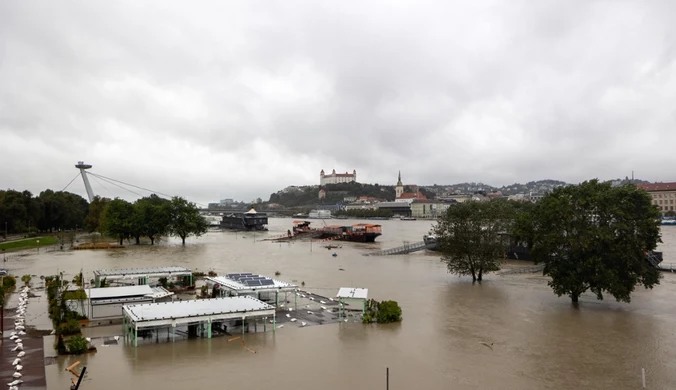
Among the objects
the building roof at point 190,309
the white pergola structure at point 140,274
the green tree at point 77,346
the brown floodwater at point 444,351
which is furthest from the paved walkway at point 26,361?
the white pergola structure at point 140,274

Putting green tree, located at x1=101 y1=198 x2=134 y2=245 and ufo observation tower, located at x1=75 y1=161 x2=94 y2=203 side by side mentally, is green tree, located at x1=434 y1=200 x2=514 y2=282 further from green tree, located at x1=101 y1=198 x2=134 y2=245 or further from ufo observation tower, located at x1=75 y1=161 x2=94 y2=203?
ufo observation tower, located at x1=75 y1=161 x2=94 y2=203

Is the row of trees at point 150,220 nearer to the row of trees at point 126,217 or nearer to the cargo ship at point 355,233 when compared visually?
the row of trees at point 126,217

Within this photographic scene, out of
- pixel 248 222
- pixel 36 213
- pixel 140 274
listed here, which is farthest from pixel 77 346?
pixel 248 222

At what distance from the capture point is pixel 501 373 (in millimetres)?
17547

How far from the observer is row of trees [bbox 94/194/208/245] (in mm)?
73500

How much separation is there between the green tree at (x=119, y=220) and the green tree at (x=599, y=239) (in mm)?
61598

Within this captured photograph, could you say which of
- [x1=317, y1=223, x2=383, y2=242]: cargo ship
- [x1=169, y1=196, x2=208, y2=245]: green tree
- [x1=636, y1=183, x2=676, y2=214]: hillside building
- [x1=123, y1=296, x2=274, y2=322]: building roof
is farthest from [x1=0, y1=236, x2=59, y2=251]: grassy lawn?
[x1=636, y1=183, x2=676, y2=214]: hillside building

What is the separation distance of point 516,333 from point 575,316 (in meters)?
5.56

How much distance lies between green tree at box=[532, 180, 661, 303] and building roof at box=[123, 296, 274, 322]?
56.7ft

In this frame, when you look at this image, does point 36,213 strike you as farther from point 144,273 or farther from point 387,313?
point 387,313

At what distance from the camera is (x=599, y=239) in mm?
27078

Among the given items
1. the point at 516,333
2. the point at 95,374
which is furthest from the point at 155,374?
the point at 516,333

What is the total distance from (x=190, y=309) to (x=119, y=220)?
58296mm

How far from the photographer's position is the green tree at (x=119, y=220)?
7294 centimetres
